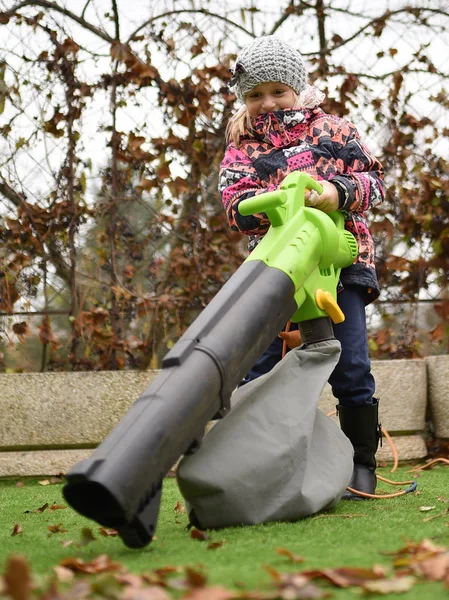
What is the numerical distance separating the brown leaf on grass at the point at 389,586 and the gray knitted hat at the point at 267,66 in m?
1.51

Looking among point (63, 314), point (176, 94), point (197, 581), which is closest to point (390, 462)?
point (63, 314)

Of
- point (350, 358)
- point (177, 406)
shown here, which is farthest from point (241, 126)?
point (177, 406)

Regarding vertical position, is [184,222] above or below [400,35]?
below

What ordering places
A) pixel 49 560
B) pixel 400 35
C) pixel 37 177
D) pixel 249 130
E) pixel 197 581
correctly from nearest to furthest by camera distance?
1. pixel 197 581
2. pixel 49 560
3. pixel 249 130
4. pixel 37 177
5. pixel 400 35

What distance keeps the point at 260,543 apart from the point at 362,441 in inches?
30.6

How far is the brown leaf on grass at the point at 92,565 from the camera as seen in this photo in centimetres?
138

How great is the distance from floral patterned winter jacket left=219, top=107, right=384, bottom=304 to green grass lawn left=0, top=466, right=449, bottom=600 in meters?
0.69

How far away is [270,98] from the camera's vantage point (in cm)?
233

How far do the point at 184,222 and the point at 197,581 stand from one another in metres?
2.67

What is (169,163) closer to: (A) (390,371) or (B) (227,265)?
(B) (227,265)

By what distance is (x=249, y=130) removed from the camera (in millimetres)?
2367

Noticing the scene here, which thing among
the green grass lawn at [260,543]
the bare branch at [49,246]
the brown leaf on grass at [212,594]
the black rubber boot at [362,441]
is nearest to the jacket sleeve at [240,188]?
the black rubber boot at [362,441]

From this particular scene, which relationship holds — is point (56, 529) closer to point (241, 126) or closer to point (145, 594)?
point (145, 594)

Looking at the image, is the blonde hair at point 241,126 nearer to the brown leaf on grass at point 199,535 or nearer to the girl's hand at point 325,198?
the girl's hand at point 325,198
